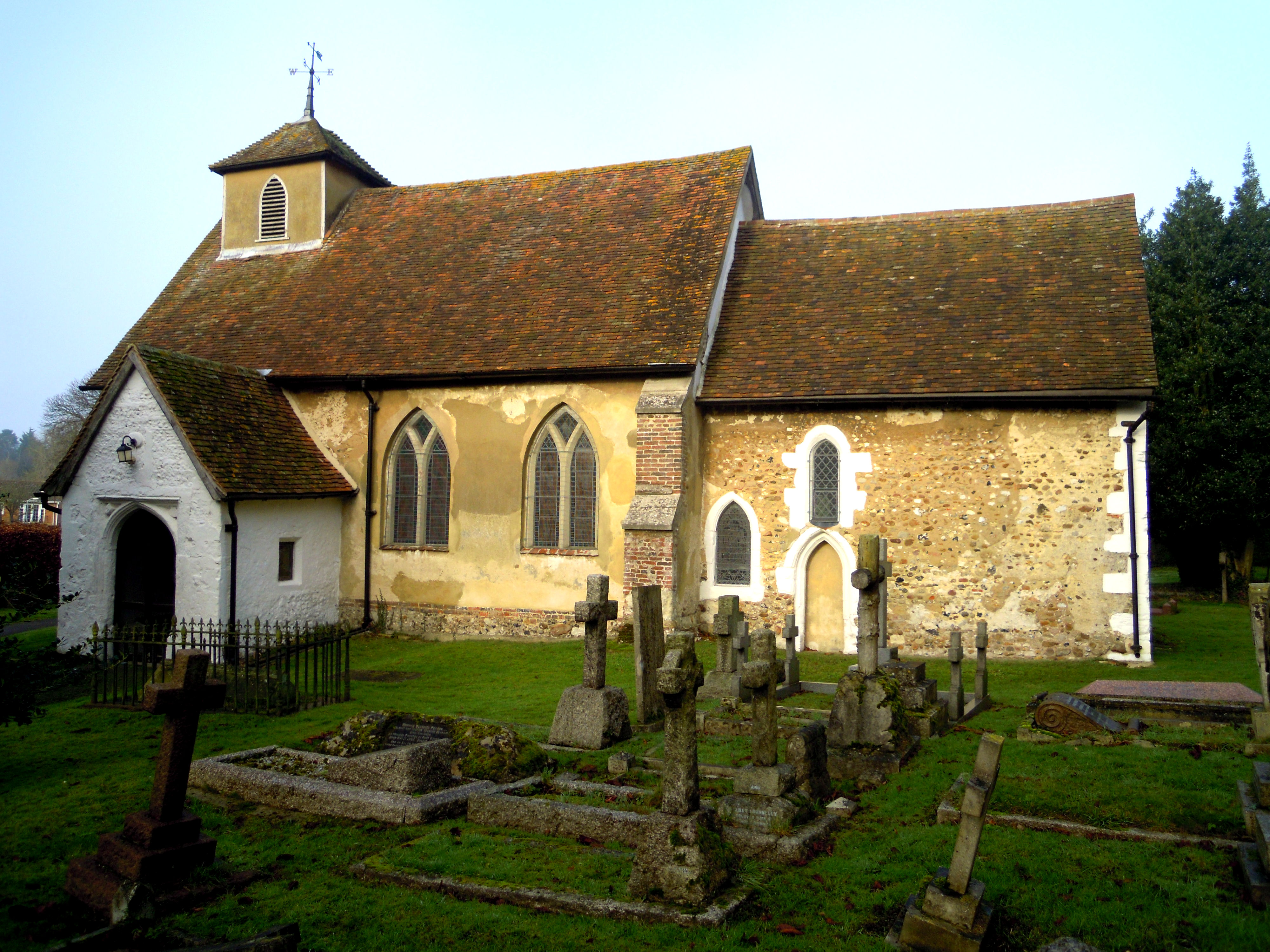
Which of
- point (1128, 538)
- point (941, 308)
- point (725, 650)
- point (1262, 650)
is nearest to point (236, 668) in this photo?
point (725, 650)

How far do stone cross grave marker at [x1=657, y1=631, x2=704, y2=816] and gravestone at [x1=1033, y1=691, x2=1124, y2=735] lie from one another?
5.34 m

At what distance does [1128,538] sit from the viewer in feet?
47.2

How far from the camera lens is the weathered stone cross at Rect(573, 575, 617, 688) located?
388 inches

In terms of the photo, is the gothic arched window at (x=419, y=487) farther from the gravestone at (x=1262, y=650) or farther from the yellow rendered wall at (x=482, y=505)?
the gravestone at (x=1262, y=650)

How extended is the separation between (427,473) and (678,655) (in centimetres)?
1304

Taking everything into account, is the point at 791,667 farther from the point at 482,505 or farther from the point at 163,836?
the point at 163,836

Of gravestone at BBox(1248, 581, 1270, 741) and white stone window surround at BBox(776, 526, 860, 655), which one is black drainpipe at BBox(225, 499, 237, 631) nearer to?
white stone window surround at BBox(776, 526, 860, 655)

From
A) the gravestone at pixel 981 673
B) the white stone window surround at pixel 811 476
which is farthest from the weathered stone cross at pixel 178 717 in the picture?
the white stone window surround at pixel 811 476

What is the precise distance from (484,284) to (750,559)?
324 inches

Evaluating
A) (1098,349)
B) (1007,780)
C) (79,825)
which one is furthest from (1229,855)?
(1098,349)

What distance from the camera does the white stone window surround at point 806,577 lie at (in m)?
15.9

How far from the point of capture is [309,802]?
25.1ft

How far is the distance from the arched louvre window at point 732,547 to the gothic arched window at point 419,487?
542 centimetres

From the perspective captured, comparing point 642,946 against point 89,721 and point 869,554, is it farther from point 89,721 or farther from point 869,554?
point 89,721
